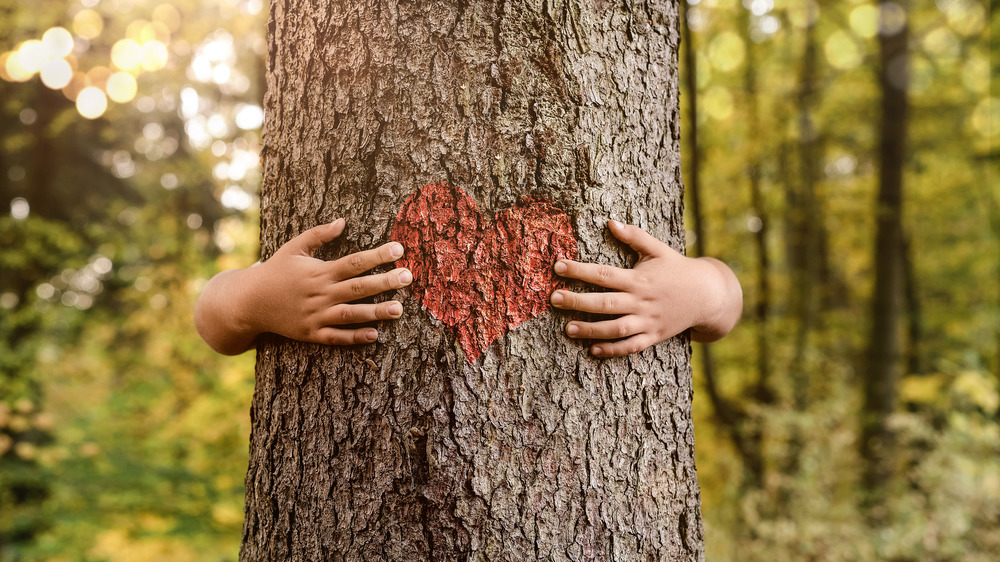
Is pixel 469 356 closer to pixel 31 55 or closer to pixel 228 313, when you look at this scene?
pixel 228 313

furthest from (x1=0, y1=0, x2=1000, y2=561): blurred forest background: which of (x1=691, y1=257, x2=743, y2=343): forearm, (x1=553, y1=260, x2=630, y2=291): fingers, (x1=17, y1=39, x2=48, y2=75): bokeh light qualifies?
(x1=553, y1=260, x2=630, y2=291): fingers

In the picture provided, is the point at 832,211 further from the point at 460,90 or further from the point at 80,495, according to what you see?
the point at 80,495

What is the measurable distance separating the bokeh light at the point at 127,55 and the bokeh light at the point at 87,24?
836mm

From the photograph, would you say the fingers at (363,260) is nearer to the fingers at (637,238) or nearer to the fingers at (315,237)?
the fingers at (315,237)

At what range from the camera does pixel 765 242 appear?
7324mm

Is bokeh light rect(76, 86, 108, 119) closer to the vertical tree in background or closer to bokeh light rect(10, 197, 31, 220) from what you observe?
bokeh light rect(10, 197, 31, 220)

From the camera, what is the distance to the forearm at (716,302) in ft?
4.18

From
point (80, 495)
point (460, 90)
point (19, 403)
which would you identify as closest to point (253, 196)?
point (19, 403)

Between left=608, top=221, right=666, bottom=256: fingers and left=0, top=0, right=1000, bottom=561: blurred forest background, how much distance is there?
3.30 meters

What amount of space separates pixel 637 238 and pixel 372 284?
0.55 metres

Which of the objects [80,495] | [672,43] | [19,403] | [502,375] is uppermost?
[672,43]

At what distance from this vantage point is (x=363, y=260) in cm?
110

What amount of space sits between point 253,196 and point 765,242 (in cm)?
607

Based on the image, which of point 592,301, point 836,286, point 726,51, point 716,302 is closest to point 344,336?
point 592,301
